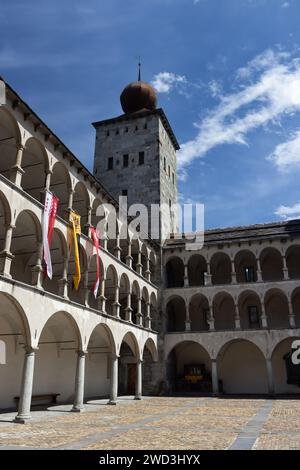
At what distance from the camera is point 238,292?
3197cm

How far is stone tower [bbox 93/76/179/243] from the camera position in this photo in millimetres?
36969

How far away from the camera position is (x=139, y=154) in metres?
38.3

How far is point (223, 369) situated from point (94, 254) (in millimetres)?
17648

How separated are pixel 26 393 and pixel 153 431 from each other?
200 inches

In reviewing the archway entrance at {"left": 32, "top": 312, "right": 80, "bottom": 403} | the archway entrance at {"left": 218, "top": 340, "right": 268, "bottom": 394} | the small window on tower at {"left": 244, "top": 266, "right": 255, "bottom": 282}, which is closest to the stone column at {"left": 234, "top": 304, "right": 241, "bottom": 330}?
the archway entrance at {"left": 218, "top": 340, "right": 268, "bottom": 394}

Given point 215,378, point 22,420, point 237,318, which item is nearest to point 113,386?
point 22,420

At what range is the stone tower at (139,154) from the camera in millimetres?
36969

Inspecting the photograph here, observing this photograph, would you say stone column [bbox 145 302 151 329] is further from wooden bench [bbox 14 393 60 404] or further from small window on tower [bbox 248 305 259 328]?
wooden bench [bbox 14 393 60 404]

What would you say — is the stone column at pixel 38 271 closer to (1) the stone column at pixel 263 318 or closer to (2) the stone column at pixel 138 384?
(2) the stone column at pixel 138 384

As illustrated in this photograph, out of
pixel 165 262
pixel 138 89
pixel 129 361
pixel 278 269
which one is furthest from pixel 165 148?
pixel 129 361

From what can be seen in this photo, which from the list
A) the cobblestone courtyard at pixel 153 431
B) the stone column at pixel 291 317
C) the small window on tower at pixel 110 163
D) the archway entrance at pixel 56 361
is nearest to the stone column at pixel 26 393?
the cobblestone courtyard at pixel 153 431

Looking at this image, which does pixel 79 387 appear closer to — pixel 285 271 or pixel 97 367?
pixel 97 367

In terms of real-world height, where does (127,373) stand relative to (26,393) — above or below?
above
